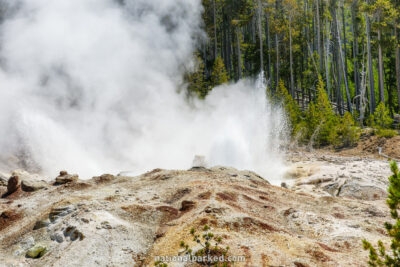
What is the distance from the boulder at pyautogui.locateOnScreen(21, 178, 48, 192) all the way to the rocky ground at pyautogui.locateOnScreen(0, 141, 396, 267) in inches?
12.3

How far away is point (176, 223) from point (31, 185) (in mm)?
5820

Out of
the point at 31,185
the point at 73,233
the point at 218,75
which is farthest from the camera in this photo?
the point at 218,75

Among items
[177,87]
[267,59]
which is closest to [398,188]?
[177,87]

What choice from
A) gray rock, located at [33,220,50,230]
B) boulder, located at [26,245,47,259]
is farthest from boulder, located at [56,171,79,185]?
boulder, located at [26,245,47,259]

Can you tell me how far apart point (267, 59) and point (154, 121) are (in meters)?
18.5

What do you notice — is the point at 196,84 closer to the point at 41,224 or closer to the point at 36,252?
the point at 41,224

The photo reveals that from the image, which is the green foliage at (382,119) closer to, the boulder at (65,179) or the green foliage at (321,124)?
the green foliage at (321,124)

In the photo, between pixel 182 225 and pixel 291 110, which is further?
pixel 291 110

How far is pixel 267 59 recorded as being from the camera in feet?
104

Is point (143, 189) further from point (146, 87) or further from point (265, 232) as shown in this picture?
point (146, 87)

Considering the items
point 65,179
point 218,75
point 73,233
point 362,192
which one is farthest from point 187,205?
point 218,75

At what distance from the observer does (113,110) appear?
50.6 ft

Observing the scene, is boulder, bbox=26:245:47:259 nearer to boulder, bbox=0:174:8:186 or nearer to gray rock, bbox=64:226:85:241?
gray rock, bbox=64:226:85:241

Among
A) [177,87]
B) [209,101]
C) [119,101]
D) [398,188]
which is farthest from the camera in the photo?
[209,101]
